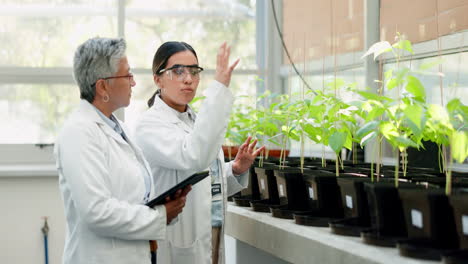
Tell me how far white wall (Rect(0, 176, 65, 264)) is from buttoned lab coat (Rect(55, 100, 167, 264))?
3363mm

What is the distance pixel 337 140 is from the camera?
2096mm

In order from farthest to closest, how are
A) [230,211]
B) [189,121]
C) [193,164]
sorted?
[230,211]
[189,121]
[193,164]

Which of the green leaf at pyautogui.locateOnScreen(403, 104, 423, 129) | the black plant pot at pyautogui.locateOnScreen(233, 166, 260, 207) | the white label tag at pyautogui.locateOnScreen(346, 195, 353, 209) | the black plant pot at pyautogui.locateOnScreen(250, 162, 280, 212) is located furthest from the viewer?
the black plant pot at pyautogui.locateOnScreen(233, 166, 260, 207)

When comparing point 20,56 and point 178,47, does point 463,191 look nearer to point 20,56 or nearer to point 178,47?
point 178,47

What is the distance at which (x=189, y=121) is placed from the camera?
230 cm

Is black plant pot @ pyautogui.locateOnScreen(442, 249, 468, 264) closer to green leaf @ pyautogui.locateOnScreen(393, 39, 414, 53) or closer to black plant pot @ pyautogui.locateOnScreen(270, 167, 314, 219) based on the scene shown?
green leaf @ pyautogui.locateOnScreen(393, 39, 414, 53)

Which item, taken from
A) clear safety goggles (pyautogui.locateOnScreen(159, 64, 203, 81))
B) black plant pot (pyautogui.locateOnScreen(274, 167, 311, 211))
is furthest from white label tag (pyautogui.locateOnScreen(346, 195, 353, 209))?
clear safety goggles (pyautogui.locateOnScreen(159, 64, 203, 81))

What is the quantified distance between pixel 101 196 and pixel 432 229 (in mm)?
844

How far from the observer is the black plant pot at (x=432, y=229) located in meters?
1.52

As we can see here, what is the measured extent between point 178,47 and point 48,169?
3.11m

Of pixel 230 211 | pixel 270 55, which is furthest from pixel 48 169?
pixel 230 211

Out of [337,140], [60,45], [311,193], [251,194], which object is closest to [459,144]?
[337,140]

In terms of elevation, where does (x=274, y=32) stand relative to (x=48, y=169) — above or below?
above

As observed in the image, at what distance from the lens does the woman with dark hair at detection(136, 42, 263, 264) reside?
76.7 inches
